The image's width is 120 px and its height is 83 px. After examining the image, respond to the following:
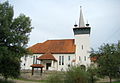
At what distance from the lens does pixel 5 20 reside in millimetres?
26984

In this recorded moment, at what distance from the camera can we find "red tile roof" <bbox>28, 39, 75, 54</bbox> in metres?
52.7

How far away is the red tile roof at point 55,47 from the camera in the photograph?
5266cm

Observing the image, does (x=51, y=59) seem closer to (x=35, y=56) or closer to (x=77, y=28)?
(x=35, y=56)

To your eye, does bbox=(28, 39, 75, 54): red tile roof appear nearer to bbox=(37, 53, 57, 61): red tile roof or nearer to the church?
the church

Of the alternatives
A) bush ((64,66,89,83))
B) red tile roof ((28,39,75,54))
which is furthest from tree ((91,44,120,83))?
red tile roof ((28,39,75,54))

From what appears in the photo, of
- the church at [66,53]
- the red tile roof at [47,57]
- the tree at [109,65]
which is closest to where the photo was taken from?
the tree at [109,65]

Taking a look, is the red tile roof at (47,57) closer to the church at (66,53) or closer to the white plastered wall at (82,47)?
the church at (66,53)

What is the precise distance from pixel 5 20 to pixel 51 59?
979 inches

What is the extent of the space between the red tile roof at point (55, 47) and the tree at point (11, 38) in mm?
23765

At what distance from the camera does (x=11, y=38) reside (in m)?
27.5

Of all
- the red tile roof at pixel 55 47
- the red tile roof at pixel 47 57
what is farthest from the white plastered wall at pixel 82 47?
the red tile roof at pixel 47 57

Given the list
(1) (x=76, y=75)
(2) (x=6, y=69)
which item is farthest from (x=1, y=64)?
(1) (x=76, y=75)

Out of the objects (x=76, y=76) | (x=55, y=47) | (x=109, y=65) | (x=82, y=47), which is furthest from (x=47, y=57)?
(x=76, y=76)

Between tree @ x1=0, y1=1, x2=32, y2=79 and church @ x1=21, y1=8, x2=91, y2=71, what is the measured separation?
20.7 metres
